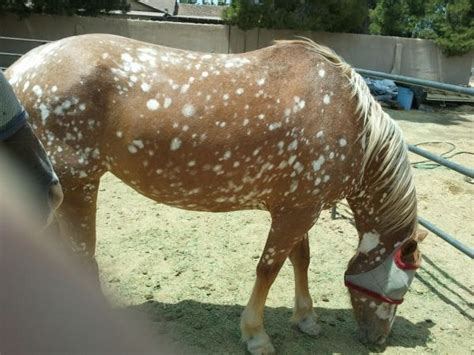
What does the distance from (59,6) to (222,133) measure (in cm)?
1515

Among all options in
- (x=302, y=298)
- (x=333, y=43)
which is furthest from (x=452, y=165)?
(x=333, y=43)

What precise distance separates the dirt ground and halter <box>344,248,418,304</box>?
0.42 m

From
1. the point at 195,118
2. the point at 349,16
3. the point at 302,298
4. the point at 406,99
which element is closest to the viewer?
the point at 195,118

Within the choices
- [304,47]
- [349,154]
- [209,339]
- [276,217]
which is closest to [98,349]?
[209,339]

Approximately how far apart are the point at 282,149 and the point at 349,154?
15.6 inches

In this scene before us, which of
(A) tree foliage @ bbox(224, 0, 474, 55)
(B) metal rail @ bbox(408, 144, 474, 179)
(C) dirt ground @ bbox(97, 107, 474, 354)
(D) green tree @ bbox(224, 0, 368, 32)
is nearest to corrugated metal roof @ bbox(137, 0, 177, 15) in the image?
(D) green tree @ bbox(224, 0, 368, 32)

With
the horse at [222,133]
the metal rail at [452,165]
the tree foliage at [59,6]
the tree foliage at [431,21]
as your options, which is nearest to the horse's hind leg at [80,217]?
the horse at [222,133]

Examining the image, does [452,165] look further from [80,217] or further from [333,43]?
[333,43]

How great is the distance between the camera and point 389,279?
9.43 feet

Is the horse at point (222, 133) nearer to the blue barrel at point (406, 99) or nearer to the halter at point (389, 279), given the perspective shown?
the halter at point (389, 279)

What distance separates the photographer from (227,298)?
11.3 ft

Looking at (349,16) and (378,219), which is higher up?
(349,16)

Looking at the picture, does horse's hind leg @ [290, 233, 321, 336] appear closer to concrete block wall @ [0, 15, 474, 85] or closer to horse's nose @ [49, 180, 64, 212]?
horse's nose @ [49, 180, 64, 212]

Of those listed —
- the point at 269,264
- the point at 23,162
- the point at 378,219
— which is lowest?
the point at 269,264
